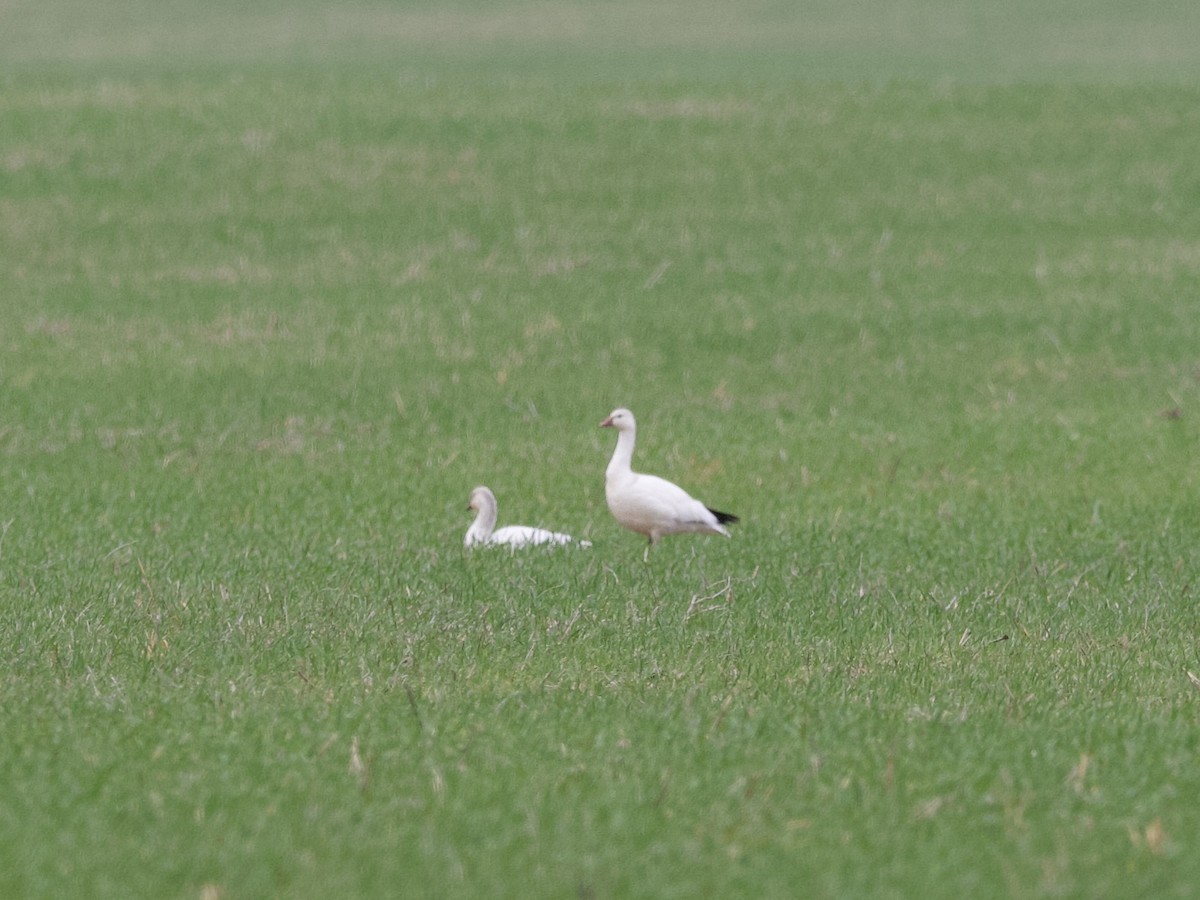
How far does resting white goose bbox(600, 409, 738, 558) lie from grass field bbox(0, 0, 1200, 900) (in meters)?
0.20

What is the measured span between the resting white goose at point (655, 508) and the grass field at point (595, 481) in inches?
7.7

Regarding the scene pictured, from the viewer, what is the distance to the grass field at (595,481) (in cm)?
601

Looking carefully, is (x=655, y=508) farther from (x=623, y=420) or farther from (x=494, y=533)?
(x=623, y=420)

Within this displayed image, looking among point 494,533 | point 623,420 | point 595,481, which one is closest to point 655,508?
point 494,533

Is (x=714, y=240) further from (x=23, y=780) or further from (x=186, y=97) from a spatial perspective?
(x=23, y=780)

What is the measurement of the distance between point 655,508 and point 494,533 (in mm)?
1028

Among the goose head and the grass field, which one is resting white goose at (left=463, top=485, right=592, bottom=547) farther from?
the goose head

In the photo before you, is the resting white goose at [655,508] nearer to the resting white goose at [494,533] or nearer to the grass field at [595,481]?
the grass field at [595,481]

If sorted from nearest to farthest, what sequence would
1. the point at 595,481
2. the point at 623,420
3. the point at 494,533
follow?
the point at 494,533 < the point at 623,420 < the point at 595,481

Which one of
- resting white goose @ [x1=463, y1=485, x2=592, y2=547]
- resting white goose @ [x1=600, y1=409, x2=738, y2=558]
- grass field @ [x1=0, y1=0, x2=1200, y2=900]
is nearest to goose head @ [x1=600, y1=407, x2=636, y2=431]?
resting white goose @ [x1=600, y1=409, x2=738, y2=558]

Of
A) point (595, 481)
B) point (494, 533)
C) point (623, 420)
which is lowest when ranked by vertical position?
point (595, 481)

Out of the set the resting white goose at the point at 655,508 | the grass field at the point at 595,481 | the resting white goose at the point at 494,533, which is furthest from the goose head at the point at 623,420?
the resting white goose at the point at 494,533

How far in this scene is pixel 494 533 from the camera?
12000mm

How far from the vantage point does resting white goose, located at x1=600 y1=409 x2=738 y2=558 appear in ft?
39.5
